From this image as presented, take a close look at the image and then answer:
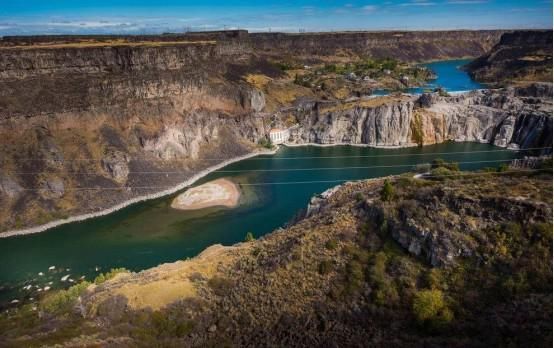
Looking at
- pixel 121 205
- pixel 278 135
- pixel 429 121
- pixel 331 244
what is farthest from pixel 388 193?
pixel 429 121

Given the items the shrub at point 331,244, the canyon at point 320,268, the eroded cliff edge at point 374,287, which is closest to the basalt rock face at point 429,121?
the canyon at point 320,268

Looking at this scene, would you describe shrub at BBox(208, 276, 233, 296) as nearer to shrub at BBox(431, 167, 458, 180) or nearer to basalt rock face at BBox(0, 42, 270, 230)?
shrub at BBox(431, 167, 458, 180)

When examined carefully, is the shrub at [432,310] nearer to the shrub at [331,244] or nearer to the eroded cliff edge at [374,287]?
the eroded cliff edge at [374,287]

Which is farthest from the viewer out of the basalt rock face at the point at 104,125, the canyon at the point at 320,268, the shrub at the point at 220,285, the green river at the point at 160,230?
the basalt rock face at the point at 104,125

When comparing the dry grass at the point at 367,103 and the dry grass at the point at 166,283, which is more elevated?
the dry grass at the point at 367,103

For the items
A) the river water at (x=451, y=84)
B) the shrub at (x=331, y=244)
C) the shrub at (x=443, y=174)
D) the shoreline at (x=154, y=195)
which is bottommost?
the shoreline at (x=154, y=195)

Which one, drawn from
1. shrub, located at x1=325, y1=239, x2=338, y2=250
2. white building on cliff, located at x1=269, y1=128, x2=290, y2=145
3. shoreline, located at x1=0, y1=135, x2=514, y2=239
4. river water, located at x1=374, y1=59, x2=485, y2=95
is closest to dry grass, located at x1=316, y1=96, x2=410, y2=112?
shoreline, located at x1=0, y1=135, x2=514, y2=239

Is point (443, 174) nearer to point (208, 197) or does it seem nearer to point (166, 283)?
point (166, 283)

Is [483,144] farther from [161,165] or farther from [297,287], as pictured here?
[297,287]

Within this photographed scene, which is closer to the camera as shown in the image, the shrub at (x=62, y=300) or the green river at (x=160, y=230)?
the shrub at (x=62, y=300)
